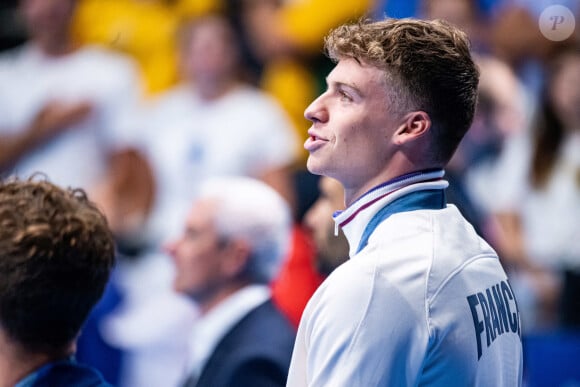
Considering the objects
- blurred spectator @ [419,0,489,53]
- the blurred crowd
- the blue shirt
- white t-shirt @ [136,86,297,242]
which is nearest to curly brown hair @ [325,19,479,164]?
the blue shirt

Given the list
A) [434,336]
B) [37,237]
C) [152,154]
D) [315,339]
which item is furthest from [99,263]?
[152,154]

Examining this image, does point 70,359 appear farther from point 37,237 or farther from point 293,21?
point 293,21

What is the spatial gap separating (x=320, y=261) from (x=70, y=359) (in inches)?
55.3

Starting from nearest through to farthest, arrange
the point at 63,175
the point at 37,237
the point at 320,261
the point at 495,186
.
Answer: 1. the point at 37,237
2. the point at 320,261
3. the point at 495,186
4. the point at 63,175

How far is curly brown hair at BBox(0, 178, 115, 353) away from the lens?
1.74m

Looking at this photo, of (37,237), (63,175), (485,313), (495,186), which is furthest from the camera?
(63,175)

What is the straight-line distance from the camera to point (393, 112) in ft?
5.29

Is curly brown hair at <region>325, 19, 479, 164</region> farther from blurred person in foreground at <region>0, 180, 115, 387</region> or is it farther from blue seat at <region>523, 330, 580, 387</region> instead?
blue seat at <region>523, 330, 580, 387</region>

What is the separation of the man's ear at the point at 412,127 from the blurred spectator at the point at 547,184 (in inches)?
127

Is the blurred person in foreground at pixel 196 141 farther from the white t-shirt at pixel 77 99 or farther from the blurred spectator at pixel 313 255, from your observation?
the blurred spectator at pixel 313 255

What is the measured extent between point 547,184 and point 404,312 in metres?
Answer: 3.61

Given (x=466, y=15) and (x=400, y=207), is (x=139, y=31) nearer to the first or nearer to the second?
(x=466, y=15)

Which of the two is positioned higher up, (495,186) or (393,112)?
(393,112)

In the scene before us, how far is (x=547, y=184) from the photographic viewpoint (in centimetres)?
490
